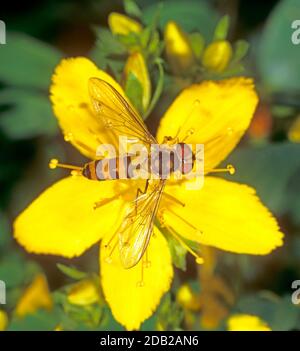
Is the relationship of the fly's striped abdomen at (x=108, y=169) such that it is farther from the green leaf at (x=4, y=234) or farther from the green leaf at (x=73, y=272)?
the green leaf at (x=4, y=234)

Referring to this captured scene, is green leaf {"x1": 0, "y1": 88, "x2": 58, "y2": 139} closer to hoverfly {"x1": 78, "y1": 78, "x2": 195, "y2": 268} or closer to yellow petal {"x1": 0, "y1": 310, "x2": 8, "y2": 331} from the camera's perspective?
hoverfly {"x1": 78, "y1": 78, "x2": 195, "y2": 268}

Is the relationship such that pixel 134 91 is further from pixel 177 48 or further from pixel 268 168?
pixel 268 168

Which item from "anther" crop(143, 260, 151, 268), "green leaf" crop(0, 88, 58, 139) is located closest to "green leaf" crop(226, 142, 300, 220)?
"anther" crop(143, 260, 151, 268)

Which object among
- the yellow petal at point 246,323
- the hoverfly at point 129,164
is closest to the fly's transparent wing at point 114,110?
the hoverfly at point 129,164

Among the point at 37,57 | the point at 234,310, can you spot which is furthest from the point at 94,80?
the point at 234,310

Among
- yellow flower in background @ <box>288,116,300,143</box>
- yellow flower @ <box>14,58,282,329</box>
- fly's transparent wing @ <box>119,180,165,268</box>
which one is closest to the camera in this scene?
fly's transparent wing @ <box>119,180,165,268</box>

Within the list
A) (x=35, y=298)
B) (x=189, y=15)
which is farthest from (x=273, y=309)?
(x=189, y=15)
